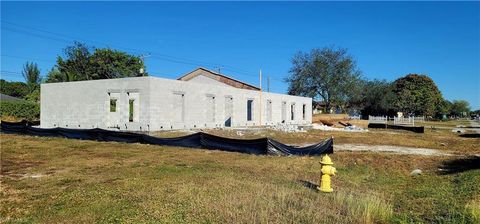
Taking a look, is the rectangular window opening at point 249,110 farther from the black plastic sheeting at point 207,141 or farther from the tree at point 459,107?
the tree at point 459,107

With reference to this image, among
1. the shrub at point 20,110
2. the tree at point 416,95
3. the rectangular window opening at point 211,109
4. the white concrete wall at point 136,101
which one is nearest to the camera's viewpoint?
the white concrete wall at point 136,101

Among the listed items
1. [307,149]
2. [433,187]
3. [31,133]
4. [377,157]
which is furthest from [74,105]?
[433,187]

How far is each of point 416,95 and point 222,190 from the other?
80.2 metres

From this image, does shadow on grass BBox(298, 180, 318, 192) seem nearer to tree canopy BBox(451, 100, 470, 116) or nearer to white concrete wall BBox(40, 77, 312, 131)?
white concrete wall BBox(40, 77, 312, 131)

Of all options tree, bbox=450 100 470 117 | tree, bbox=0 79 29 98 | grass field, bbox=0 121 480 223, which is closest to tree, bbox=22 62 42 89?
tree, bbox=0 79 29 98

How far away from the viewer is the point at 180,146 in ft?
49.5

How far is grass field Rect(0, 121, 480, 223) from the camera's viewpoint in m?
5.06

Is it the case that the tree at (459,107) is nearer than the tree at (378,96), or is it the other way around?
the tree at (378,96)

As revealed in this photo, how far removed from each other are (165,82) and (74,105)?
7385 millimetres

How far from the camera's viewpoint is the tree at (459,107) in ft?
396

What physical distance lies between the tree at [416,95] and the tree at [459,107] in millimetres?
42365

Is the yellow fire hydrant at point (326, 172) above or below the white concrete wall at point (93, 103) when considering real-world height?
below

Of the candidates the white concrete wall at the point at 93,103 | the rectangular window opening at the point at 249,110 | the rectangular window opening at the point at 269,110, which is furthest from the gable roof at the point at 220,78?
the white concrete wall at the point at 93,103

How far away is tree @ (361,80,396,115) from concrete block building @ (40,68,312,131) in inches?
1710
